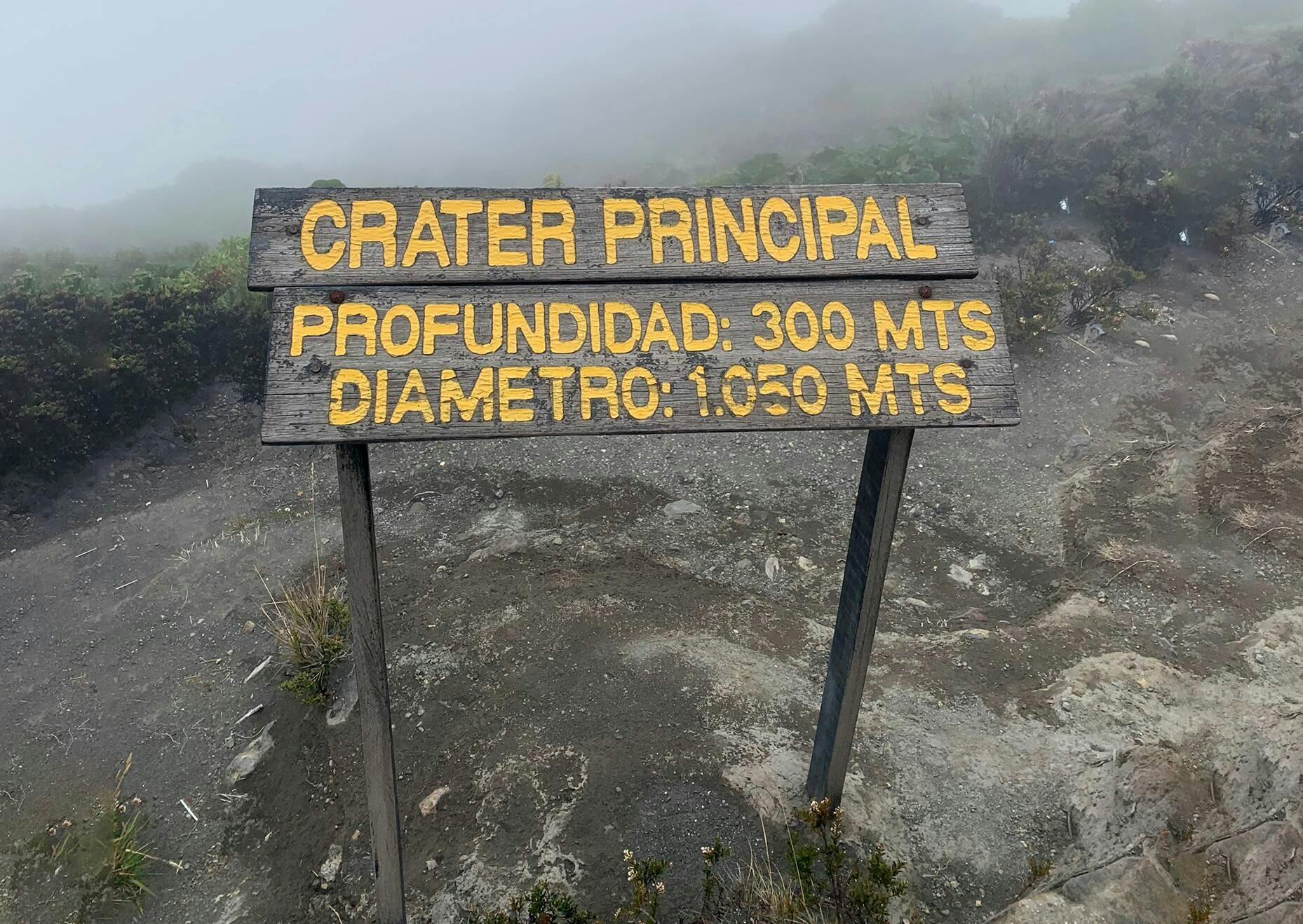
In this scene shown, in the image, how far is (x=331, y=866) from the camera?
4102mm

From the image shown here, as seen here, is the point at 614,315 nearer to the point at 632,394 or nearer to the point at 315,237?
the point at 632,394

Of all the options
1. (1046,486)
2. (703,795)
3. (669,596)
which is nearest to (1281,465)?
(1046,486)

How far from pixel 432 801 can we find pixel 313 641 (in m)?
1.76

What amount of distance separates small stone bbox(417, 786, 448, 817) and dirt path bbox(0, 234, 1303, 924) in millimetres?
65

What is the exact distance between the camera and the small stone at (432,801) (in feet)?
14.0

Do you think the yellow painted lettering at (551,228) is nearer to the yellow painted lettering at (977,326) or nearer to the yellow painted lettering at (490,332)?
the yellow painted lettering at (490,332)

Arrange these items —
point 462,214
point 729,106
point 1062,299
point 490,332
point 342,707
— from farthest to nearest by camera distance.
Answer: point 729,106, point 1062,299, point 342,707, point 462,214, point 490,332

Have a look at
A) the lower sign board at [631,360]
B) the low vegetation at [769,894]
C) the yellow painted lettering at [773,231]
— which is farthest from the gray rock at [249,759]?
the yellow painted lettering at [773,231]

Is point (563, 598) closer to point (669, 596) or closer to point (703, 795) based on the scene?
point (669, 596)

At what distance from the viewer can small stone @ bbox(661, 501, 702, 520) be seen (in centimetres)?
760

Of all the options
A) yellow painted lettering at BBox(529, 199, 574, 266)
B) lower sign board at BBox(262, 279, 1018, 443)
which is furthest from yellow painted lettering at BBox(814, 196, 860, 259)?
yellow painted lettering at BBox(529, 199, 574, 266)

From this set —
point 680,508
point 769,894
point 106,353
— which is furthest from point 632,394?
point 106,353

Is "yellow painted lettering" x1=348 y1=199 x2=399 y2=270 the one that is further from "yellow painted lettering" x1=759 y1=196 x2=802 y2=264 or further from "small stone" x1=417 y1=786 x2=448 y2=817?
"small stone" x1=417 y1=786 x2=448 y2=817

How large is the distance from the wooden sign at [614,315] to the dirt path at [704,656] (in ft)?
7.68
